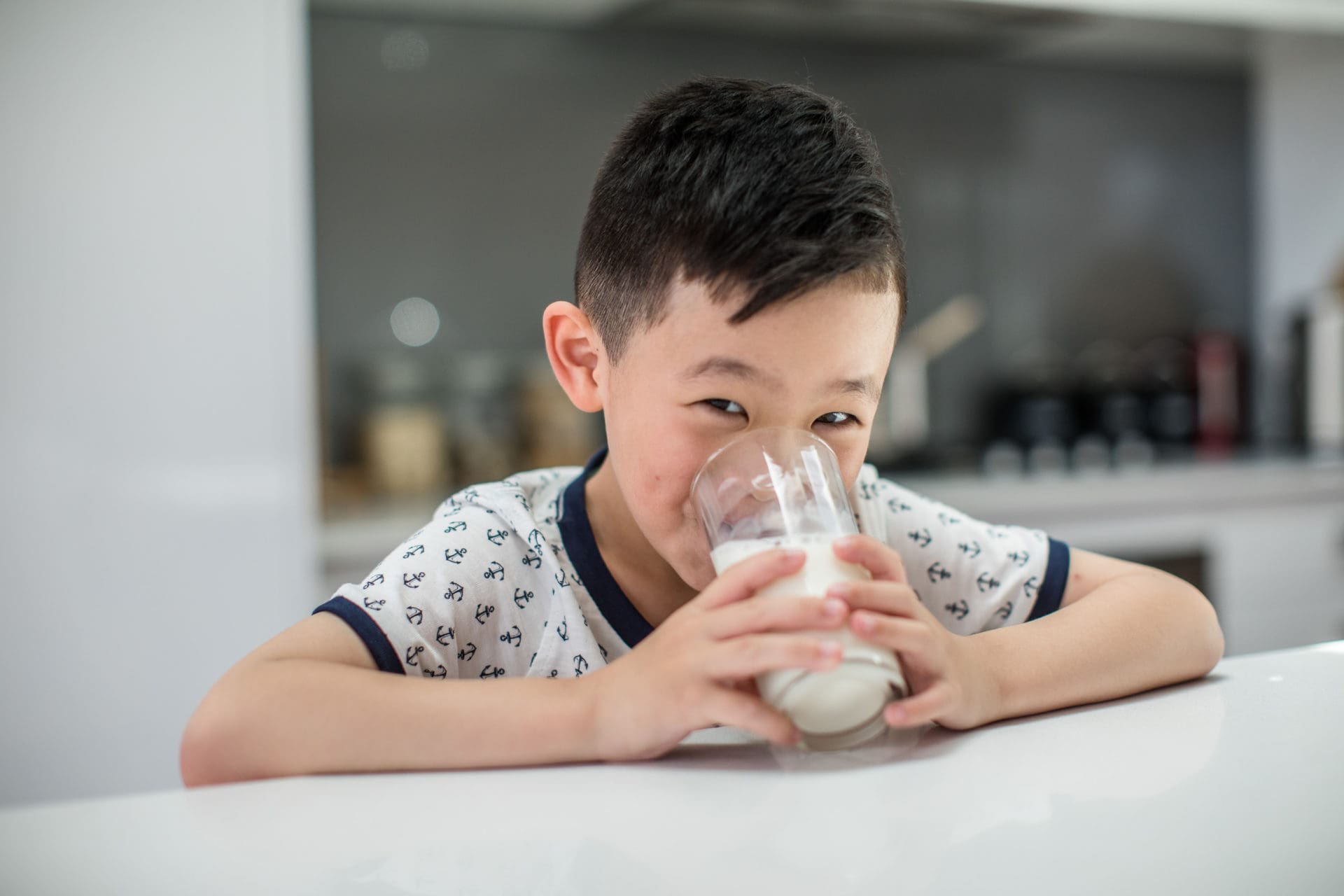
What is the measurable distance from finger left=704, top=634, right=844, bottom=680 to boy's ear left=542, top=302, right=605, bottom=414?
1.21ft

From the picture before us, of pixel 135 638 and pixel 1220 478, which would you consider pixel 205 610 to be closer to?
pixel 135 638

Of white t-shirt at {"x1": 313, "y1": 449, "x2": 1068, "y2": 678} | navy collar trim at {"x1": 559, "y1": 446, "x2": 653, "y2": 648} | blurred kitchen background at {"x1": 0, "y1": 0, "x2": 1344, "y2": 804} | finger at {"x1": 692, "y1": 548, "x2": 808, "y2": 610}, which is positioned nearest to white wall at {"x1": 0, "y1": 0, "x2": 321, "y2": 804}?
blurred kitchen background at {"x1": 0, "y1": 0, "x2": 1344, "y2": 804}

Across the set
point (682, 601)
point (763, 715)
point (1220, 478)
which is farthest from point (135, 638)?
point (1220, 478)

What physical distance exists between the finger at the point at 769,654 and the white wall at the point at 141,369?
1355mm

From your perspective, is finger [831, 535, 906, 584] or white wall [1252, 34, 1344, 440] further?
white wall [1252, 34, 1344, 440]

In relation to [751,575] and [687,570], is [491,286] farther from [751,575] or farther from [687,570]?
[751,575]

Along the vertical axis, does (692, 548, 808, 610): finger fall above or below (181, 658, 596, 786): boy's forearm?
above

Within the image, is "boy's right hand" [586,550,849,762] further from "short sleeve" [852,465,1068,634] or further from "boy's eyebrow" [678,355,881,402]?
"short sleeve" [852,465,1068,634]

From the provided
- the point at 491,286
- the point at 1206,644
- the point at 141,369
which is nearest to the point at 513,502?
the point at 1206,644

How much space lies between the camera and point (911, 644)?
0.53m

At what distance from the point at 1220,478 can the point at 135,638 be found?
2.21 meters

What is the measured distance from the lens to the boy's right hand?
0.50 metres

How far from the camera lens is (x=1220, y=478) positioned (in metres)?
2.38

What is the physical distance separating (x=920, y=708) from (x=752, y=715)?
0.28 ft
